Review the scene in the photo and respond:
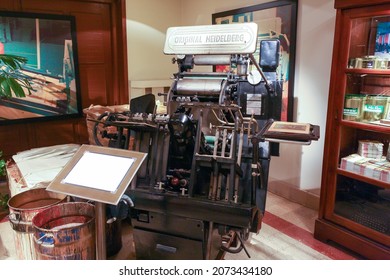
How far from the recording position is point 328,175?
261cm

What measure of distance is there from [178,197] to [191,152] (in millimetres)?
364

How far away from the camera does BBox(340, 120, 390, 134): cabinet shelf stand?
87.7 inches

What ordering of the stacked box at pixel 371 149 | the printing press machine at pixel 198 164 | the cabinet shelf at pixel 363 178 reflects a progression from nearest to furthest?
the printing press machine at pixel 198 164
the cabinet shelf at pixel 363 178
the stacked box at pixel 371 149

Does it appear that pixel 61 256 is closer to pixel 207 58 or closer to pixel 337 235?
pixel 207 58

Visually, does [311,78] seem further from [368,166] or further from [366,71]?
[368,166]

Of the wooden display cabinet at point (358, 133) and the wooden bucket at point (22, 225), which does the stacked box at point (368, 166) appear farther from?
the wooden bucket at point (22, 225)

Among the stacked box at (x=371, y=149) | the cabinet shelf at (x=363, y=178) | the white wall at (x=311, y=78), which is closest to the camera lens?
the cabinet shelf at (x=363, y=178)

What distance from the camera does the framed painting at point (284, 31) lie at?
3166mm

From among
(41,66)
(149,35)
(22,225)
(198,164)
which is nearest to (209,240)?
(198,164)

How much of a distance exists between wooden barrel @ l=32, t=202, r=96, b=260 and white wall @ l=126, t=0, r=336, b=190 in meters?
2.16

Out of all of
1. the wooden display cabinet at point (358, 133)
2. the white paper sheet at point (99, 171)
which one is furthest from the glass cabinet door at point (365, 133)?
the white paper sheet at point (99, 171)

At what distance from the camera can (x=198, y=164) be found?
1.82 meters

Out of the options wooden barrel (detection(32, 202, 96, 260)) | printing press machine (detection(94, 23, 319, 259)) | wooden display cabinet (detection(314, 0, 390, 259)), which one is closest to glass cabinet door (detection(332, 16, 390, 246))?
wooden display cabinet (detection(314, 0, 390, 259))

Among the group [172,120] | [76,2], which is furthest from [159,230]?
[76,2]
